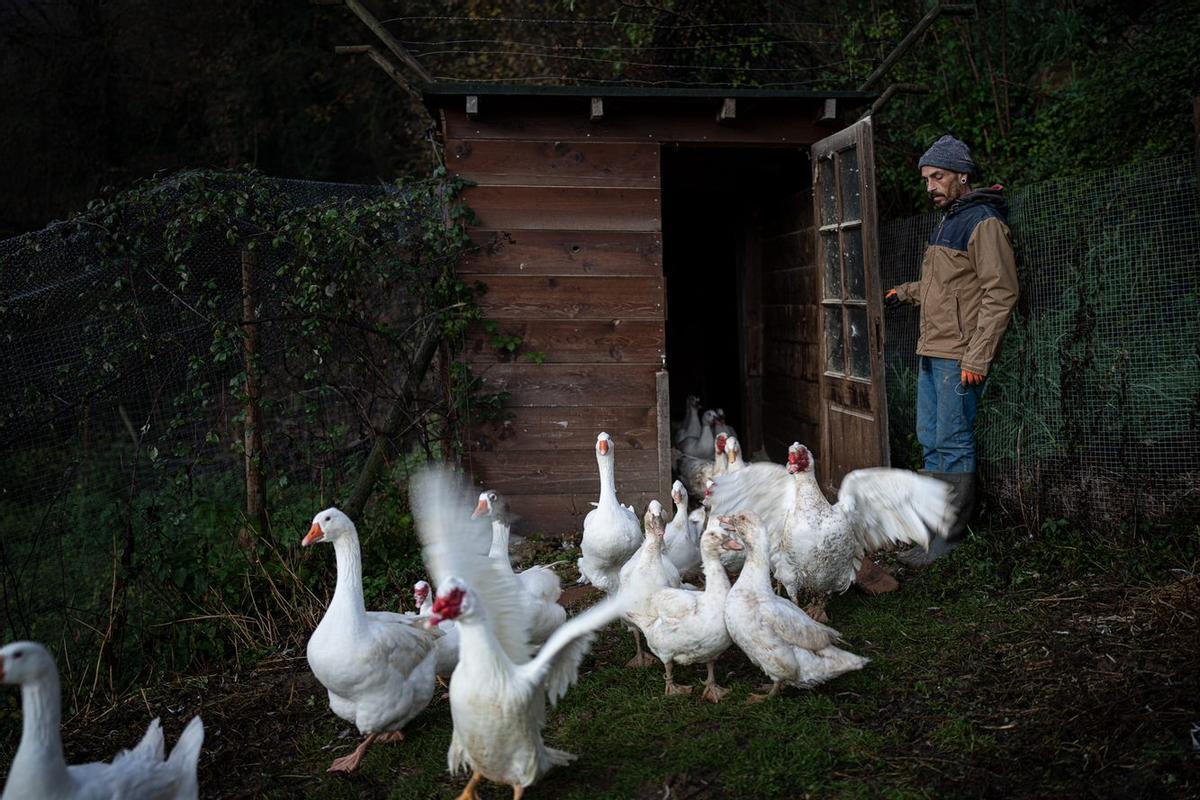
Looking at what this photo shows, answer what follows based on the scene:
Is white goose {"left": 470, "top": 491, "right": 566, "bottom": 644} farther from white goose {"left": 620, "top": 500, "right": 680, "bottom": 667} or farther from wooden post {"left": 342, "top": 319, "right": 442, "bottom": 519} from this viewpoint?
wooden post {"left": 342, "top": 319, "right": 442, "bottom": 519}

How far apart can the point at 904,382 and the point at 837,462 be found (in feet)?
2.71

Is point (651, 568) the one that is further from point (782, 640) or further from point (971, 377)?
point (971, 377)

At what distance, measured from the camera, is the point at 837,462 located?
261 inches

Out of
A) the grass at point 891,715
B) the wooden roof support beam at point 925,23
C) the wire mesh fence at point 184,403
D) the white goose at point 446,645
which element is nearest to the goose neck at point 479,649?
the grass at point 891,715

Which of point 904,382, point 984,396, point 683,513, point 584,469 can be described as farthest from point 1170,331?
point 584,469

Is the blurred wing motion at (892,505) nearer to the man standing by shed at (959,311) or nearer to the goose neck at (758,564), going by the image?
the man standing by shed at (959,311)

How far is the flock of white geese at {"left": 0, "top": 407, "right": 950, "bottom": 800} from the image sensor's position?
10.0 feet

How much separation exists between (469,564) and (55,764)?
1394 millimetres

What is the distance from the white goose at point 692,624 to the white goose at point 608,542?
0.84m

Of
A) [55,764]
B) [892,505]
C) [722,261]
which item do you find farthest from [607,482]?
[722,261]

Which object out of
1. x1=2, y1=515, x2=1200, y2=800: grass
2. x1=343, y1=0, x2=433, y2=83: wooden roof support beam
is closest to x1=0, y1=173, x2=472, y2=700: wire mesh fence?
x1=2, y1=515, x2=1200, y2=800: grass

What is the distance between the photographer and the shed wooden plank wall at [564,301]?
6520mm

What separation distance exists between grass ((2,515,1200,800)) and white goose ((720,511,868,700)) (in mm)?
168

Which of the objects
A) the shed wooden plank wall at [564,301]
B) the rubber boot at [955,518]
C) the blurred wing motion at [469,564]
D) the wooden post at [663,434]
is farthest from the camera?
the wooden post at [663,434]
